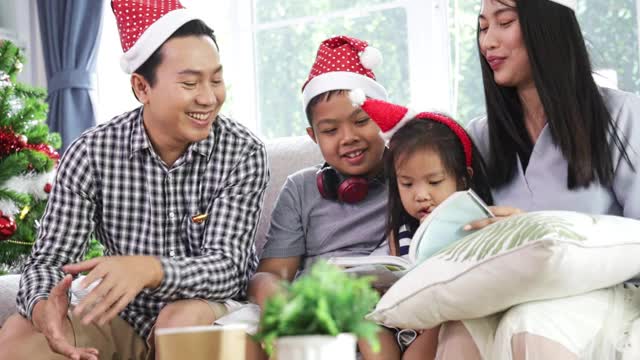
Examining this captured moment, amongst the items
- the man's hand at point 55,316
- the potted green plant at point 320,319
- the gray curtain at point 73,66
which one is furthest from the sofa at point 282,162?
the gray curtain at point 73,66

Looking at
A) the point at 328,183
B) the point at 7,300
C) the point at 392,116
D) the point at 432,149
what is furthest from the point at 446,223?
the point at 7,300

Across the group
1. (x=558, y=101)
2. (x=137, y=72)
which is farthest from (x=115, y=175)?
(x=558, y=101)

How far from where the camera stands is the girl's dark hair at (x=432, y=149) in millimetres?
1937

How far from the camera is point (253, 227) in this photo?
1.97m

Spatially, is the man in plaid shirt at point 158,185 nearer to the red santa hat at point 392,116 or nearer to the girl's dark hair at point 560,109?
the red santa hat at point 392,116

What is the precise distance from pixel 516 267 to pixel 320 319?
26.3 inches

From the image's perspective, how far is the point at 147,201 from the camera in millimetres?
2006

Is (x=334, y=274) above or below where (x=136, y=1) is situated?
below

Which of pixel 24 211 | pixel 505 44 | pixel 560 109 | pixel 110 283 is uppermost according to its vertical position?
pixel 505 44

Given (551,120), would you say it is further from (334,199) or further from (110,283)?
(110,283)

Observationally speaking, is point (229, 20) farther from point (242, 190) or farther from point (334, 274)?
point (334, 274)

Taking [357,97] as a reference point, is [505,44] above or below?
above

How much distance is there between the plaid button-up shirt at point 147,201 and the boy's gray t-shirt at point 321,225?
140 millimetres

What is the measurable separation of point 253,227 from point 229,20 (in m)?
2.48
